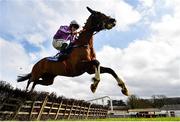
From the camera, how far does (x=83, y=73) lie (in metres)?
10.4

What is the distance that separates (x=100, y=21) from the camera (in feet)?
34.0

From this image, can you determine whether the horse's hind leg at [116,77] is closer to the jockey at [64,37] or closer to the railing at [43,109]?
the jockey at [64,37]

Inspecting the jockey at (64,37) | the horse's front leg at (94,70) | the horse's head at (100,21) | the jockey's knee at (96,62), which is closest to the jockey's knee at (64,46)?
the jockey at (64,37)

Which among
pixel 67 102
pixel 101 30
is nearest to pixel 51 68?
pixel 101 30

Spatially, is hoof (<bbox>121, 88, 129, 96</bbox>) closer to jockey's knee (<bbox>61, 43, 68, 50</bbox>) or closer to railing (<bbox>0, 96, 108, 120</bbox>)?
jockey's knee (<bbox>61, 43, 68, 50</bbox>)

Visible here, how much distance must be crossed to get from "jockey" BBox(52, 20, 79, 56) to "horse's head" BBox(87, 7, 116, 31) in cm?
62

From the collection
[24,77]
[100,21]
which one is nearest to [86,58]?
[100,21]

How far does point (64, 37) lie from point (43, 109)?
17.2ft

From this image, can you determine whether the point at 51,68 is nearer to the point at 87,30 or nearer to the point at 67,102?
the point at 87,30

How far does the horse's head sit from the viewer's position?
33.0 feet

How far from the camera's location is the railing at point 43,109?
12.5m

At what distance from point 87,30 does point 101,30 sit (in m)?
0.49

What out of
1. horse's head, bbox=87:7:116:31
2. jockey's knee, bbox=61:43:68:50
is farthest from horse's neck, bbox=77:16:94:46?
jockey's knee, bbox=61:43:68:50

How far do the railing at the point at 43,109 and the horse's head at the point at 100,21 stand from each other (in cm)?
434
